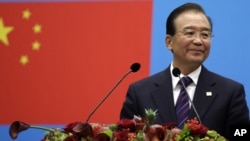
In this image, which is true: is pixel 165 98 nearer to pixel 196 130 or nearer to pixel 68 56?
pixel 196 130

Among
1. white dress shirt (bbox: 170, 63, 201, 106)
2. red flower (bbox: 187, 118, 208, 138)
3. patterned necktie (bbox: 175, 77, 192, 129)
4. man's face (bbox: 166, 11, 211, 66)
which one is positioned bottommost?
patterned necktie (bbox: 175, 77, 192, 129)

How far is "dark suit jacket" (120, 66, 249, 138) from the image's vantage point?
2.21 metres

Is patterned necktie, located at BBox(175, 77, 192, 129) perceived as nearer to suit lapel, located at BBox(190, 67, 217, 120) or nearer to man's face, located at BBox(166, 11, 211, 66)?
suit lapel, located at BBox(190, 67, 217, 120)

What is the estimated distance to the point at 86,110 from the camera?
3025 mm

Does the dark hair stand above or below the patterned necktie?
above

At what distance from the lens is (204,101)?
2.28 metres

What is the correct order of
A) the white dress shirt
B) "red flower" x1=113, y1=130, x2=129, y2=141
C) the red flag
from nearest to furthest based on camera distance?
"red flower" x1=113, y1=130, x2=129, y2=141 < the white dress shirt < the red flag

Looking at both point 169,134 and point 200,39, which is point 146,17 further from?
point 169,134

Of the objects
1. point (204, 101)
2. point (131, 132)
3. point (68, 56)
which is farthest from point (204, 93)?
point (68, 56)

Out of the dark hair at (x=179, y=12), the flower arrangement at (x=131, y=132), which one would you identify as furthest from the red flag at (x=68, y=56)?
the flower arrangement at (x=131, y=132)

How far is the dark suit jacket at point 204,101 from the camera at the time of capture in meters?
2.21

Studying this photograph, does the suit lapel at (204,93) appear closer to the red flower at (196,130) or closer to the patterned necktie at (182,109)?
the patterned necktie at (182,109)

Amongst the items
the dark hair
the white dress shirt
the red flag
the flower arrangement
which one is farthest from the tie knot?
the flower arrangement

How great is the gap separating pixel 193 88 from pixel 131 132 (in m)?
0.90
